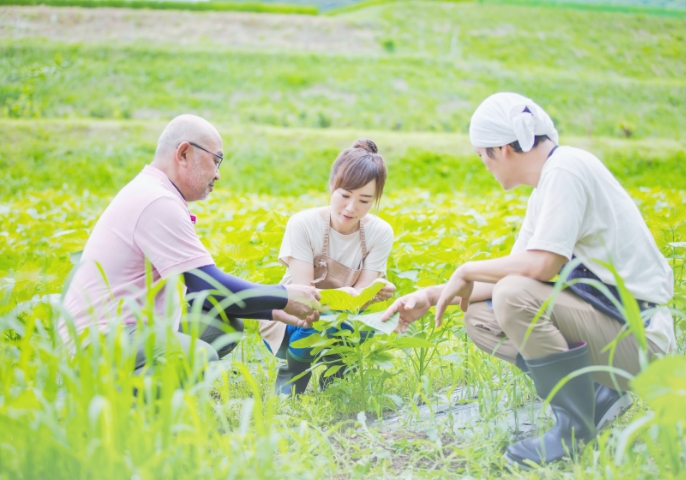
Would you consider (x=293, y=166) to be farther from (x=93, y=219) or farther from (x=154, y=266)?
(x=154, y=266)

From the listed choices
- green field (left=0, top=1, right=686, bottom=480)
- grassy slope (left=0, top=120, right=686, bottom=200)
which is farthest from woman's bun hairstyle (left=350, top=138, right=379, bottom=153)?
grassy slope (left=0, top=120, right=686, bottom=200)

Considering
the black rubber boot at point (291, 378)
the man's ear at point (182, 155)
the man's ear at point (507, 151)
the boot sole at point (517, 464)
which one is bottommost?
the black rubber boot at point (291, 378)

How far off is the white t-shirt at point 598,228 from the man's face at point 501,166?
12 centimetres

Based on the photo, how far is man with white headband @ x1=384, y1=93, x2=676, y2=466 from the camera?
4.99ft

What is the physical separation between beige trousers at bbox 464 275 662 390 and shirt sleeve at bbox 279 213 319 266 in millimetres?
736

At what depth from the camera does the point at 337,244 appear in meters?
2.16

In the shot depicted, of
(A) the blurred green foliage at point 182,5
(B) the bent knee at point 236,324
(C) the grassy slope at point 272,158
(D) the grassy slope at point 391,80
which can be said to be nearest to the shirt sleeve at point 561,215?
(B) the bent knee at point 236,324

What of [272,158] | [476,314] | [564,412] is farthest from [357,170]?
[272,158]

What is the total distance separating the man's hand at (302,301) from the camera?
6.00ft

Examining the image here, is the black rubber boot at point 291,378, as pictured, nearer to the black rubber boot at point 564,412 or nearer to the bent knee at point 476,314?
the bent knee at point 476,314

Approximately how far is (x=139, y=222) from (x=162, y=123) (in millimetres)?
10339

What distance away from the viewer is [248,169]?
9297mm

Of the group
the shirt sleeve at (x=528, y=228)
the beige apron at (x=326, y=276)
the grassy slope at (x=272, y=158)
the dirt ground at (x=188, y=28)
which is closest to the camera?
the shirt sleeve at (x=528, y=228)

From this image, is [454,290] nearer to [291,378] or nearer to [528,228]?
[528,228]
